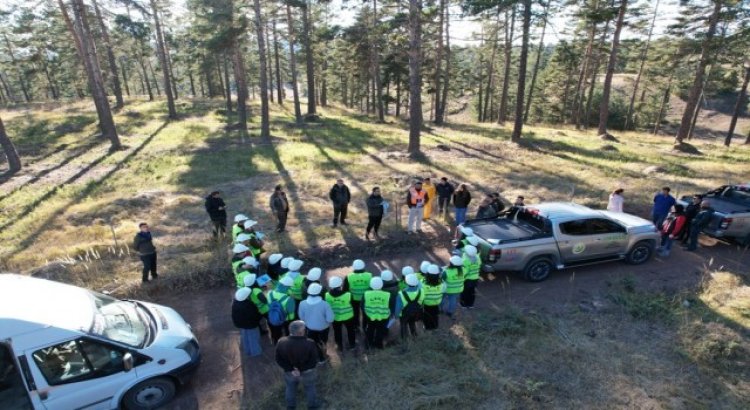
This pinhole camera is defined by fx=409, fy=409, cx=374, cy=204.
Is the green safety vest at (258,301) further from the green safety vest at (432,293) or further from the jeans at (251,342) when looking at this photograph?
the green safety vest at (432,293)

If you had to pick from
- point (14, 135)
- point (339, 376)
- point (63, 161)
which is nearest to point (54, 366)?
point (339, 376)

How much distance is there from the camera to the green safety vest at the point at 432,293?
24.4 ft

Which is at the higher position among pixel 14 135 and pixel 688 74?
pixel 688 74

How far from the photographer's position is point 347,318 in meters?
7.16

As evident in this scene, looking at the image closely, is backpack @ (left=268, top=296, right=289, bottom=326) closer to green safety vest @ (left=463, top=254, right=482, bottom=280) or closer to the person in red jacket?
green safety vest @ (left=463, top=254, right=482, bottom=280)

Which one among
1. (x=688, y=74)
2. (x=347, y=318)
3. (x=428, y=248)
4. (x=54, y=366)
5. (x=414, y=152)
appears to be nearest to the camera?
(x=54, y=366)

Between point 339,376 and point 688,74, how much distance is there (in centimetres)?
5426

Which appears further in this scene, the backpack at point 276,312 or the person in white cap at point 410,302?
the person in white cap at point 410,302

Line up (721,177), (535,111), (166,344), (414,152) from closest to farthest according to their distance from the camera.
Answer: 1. (166,344)
2. (721,177)
3. (414,152)
4. (535,111)

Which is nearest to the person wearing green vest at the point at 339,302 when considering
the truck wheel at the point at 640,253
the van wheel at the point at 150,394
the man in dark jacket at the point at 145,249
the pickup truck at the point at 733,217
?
the van wheel at the point at 150,394

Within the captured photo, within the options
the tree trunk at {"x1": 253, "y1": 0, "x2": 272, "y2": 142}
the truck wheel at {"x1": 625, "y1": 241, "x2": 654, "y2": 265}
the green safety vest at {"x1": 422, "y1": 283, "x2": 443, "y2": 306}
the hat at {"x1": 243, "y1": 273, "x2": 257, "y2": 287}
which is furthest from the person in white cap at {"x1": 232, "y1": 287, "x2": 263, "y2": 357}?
the tree trunk at {"x1": 253, "y1": 0, "x2": 272, "y2": 142}

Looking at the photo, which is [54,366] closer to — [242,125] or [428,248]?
[428,248]

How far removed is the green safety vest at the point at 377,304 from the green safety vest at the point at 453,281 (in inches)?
63.3

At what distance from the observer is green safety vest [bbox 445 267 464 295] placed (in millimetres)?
8047
